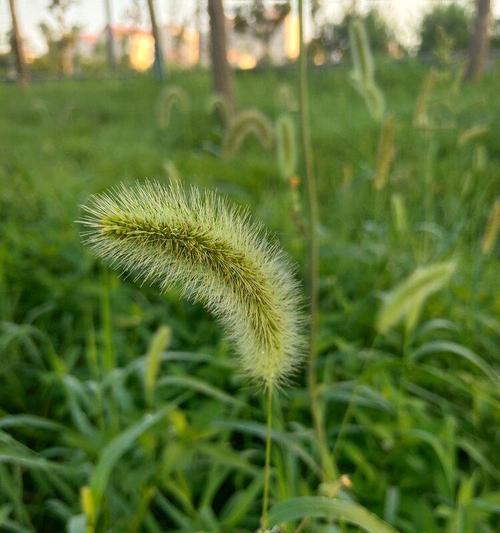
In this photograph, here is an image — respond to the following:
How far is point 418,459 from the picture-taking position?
165 cm

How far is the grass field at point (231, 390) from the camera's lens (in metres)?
1.47

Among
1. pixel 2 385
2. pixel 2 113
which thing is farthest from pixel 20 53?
pixel 2 385

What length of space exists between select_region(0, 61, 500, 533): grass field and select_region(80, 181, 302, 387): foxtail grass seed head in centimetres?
18

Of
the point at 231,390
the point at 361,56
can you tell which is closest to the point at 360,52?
the point at 361,56

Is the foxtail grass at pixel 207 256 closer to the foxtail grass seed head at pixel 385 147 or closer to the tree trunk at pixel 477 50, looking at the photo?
the foxtail grass seed head at pixel 385 147

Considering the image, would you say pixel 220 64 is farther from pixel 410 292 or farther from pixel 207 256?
pixel 207 256

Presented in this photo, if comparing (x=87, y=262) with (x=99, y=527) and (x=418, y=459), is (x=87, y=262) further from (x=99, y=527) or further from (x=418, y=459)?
(x=418, y=459)

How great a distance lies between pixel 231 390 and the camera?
6.50 ft

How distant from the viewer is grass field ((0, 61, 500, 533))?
1.47 meters

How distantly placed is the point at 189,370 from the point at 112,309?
406mm

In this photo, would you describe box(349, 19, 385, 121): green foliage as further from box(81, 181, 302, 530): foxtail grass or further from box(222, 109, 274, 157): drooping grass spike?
box(81, 181, 302, 530): foxtail grass

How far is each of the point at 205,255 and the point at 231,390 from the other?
1332 millimetres

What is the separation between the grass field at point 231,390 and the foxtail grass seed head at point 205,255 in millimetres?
182

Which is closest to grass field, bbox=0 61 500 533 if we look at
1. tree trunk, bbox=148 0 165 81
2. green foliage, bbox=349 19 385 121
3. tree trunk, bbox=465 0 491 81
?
green foliage, bbox=349 19 385 121
